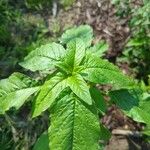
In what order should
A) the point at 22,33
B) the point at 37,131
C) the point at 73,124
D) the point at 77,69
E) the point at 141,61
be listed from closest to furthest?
the point at 73,124 < the point at 77,69 < the point at 37,131 < the point at 141,61 < the point at 22,33

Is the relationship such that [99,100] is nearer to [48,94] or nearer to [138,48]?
[48,94]

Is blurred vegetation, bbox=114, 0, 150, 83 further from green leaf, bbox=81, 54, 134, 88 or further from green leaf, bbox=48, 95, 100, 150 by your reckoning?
green leaf, bbox=48, 95, 100, 150

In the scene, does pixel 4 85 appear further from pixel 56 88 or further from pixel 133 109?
pixel 133 109

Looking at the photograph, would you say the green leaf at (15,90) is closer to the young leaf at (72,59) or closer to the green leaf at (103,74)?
the young leaf at (72,59)

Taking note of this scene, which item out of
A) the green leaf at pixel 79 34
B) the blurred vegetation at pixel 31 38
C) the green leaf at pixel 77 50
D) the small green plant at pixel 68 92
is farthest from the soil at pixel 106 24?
the green leaf at pixel 77 50

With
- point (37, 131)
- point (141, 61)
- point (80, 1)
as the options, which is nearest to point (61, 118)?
point (37, 131)
